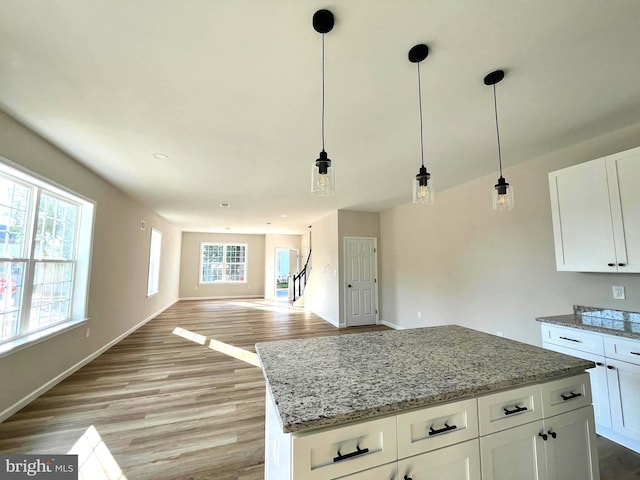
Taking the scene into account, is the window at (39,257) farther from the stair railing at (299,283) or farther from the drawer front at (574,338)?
the stair railing at (299,283)

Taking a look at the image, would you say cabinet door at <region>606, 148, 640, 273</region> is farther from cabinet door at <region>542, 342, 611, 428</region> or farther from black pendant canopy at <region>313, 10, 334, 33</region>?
black pendant canopy at <region>313, 10, 334, 33</region>

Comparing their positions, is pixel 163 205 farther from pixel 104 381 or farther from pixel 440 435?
pixel 440 435

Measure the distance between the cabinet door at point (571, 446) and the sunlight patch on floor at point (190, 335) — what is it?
473 cm

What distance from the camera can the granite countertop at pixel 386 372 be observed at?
0.90 m

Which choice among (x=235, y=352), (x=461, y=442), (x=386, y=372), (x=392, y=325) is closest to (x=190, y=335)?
(x=235, y=352)

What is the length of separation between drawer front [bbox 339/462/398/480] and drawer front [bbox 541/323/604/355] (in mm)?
2165

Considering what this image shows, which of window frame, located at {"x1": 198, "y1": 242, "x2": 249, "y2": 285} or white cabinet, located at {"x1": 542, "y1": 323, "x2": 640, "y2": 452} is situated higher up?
window frame, located at {"x1": 198, "y1": 242, "x2": 249, "y2": 285}

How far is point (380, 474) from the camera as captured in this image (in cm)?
90

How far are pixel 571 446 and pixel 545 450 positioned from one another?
0.19m

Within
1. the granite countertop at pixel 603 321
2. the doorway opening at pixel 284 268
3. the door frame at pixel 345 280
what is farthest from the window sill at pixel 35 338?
the doorway opening at pixel 284 268

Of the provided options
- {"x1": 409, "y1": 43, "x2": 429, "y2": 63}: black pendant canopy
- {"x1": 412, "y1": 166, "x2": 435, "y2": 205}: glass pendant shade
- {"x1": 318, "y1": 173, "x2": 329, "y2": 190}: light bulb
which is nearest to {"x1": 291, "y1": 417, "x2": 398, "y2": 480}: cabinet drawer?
{"x1": 318, "y1": 173, "x2": 329, "y2": 190}: light bulb

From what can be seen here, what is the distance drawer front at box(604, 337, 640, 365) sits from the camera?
5.94 ft

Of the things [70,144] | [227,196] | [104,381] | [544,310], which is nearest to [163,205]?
[227,196]

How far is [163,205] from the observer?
5.54 meters
